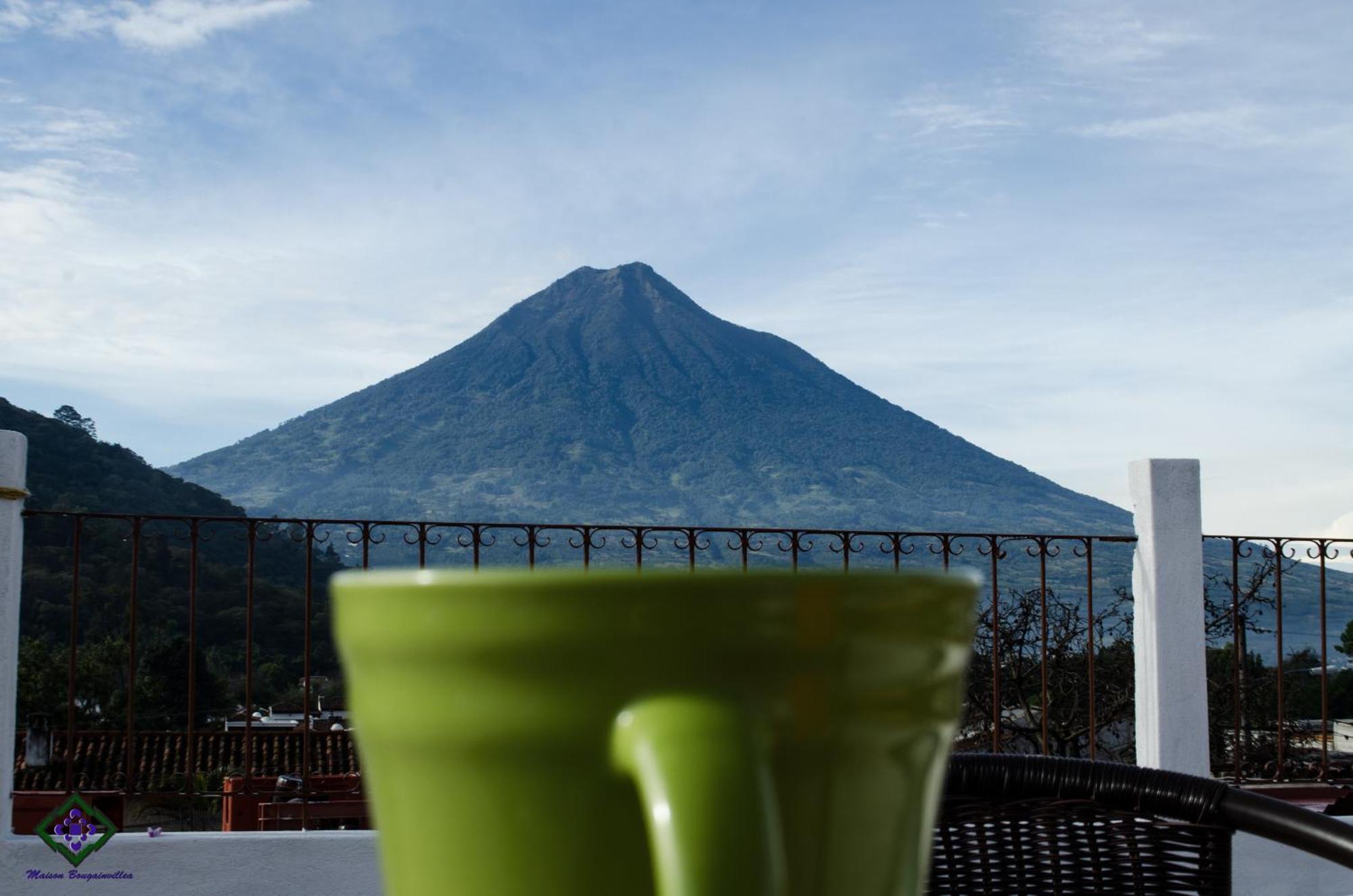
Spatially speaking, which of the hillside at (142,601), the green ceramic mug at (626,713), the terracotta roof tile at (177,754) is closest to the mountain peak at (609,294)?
the hillside at (142,601)

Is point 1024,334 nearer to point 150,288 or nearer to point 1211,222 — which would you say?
point 1211,222

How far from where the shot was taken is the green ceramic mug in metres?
0.24

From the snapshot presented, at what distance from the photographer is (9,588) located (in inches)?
132

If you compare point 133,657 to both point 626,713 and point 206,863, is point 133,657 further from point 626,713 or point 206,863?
point 626,713

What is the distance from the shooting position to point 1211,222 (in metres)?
29.3

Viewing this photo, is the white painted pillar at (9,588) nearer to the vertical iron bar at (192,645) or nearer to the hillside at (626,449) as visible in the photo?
the vertical iron bar at (192,645)

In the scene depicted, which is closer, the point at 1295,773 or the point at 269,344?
the point at 1295,773

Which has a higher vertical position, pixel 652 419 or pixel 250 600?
pixel 652 419

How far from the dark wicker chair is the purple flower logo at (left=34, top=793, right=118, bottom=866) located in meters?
3.20

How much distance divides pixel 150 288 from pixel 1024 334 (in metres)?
47.9

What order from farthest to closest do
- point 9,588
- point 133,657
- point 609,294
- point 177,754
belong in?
point 609,294 → point 177,754 → point 133,657 → point 9,588

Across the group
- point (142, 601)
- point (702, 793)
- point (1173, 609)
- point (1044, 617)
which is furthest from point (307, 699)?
point (142, 601)

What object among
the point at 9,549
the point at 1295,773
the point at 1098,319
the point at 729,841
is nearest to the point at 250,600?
the point at 9,549

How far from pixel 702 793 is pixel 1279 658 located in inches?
180
